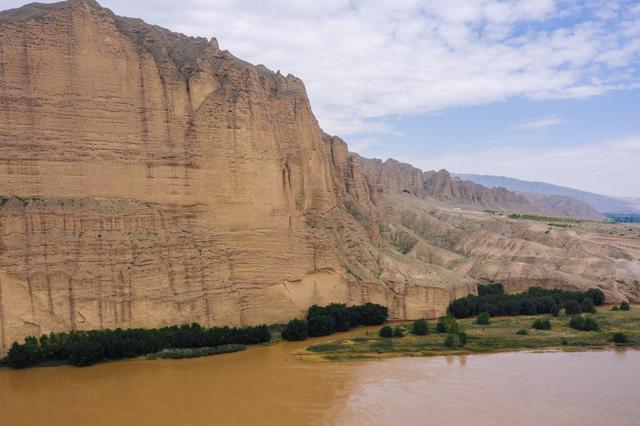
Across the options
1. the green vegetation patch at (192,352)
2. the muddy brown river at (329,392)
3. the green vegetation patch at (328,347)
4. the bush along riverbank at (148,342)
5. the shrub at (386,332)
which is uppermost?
the bush along riverbank at (148,342)

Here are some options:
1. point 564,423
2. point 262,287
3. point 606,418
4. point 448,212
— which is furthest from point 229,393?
point 448,212

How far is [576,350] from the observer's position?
1121 inches

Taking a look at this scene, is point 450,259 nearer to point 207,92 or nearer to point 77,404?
point 207,92

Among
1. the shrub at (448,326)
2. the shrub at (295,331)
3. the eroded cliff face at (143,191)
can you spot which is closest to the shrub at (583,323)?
the shrub at (448,326)

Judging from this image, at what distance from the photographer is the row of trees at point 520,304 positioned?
36.7 meters

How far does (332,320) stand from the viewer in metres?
31.6

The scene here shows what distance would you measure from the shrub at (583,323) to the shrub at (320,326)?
14875 mm

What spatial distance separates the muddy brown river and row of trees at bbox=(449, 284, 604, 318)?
371 inches

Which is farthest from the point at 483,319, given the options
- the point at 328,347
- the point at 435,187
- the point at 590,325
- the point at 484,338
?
the point at 435,187

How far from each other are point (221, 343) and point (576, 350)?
18.7 metres

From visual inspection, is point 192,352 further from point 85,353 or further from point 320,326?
point 320,326

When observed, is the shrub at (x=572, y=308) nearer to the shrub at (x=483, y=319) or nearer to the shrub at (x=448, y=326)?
the shrub at (x=483, y=319)

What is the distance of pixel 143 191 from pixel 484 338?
807 inches

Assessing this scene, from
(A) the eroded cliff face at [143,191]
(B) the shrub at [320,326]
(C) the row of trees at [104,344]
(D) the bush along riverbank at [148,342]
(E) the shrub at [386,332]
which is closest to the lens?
(C) the row of trees at [104,344]
